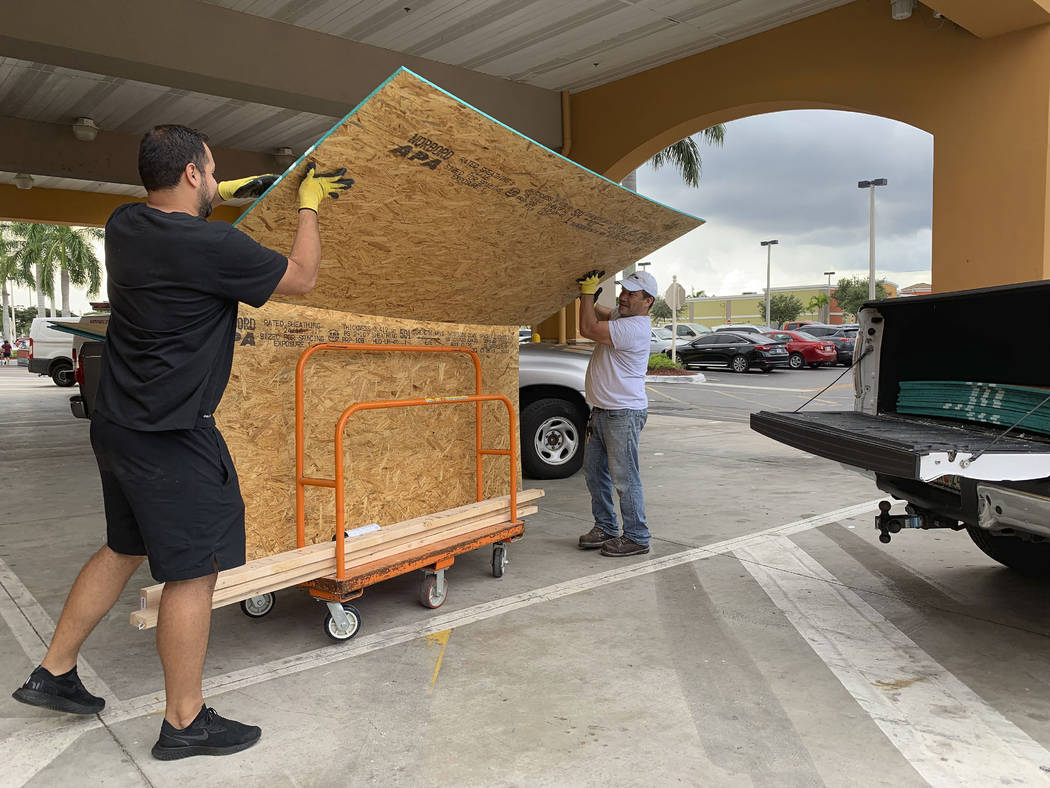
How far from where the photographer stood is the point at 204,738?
272 cm

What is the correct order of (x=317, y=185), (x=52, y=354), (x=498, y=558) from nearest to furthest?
(x=317, y=185)
(x=498, y=558)
(x=52, y=354)

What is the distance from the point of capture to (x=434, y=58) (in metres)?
8.73

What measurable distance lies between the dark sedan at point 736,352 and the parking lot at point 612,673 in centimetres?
2209

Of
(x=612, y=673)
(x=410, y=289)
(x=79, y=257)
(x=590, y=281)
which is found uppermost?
(x=79, y=257)

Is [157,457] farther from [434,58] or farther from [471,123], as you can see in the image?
[434,58]

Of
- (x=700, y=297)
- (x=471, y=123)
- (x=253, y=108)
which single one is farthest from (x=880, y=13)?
(x=700, y=297)

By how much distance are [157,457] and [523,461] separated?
5.32 m

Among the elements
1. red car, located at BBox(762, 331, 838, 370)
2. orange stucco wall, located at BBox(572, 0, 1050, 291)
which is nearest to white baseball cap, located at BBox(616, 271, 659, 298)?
orange stucco wall, located at BBox(572, 0, 1050, 291)

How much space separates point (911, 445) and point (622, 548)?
7.20 ft

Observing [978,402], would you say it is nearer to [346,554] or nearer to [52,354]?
[346,554]

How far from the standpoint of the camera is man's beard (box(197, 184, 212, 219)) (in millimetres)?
2828

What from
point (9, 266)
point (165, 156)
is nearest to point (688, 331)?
point (165, 156)

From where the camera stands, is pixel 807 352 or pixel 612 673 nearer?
pixel 612 673

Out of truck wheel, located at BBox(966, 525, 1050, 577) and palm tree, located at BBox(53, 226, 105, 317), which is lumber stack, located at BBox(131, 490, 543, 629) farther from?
palm tree, located at BBox(53, 226, 105, 317)
